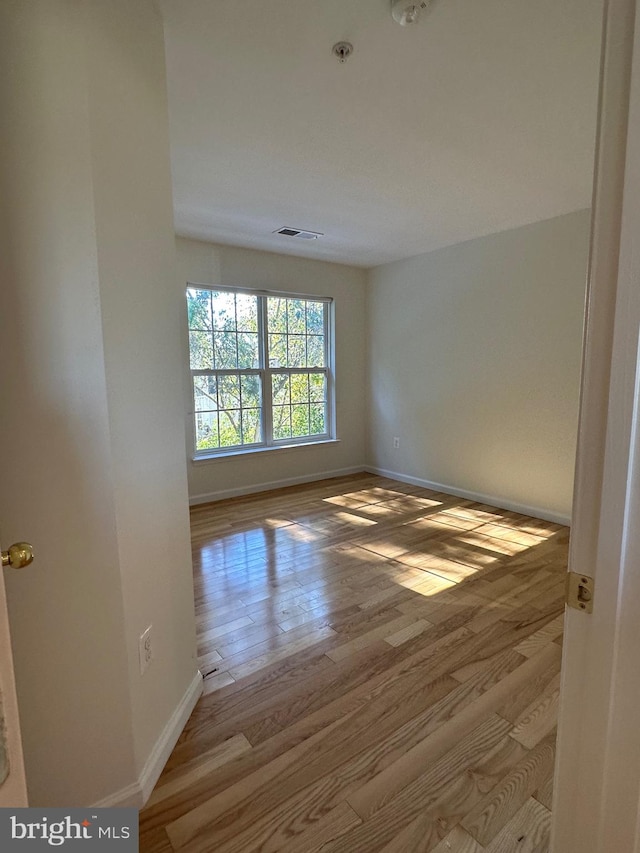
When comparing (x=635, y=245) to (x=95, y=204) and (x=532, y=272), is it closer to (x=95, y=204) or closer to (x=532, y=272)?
(x=95, y=204)

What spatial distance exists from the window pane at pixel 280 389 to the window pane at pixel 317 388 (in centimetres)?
32

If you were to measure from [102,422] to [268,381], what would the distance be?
3.43 metres

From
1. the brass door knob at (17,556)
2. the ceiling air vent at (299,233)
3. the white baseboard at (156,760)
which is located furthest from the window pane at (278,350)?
the brass door knob at (17,556)

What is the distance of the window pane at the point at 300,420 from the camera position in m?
4.79

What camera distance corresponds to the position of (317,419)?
498cm

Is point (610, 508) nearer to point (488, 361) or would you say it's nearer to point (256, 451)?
point (488, 361)

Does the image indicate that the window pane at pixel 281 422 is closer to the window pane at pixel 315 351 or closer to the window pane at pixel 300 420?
the window pane at pixel 300 420

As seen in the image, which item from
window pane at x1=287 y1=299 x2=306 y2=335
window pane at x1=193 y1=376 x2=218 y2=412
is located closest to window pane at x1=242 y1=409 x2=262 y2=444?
window pane at x1=193 y1=376 x2=218 y2=412

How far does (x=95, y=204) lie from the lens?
1054 millimetres

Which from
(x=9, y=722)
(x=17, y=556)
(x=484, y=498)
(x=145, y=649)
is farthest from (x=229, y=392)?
(x=9, y=722)

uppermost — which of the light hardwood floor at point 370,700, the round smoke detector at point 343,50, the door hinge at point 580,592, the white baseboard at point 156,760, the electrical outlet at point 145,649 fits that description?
the round smoke detector at point 343,50

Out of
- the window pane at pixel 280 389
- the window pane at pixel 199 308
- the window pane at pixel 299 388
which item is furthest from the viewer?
the window pane at pixel 299 388

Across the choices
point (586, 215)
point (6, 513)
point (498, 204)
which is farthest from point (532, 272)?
point (6, 513)

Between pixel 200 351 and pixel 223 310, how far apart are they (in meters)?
0.49
